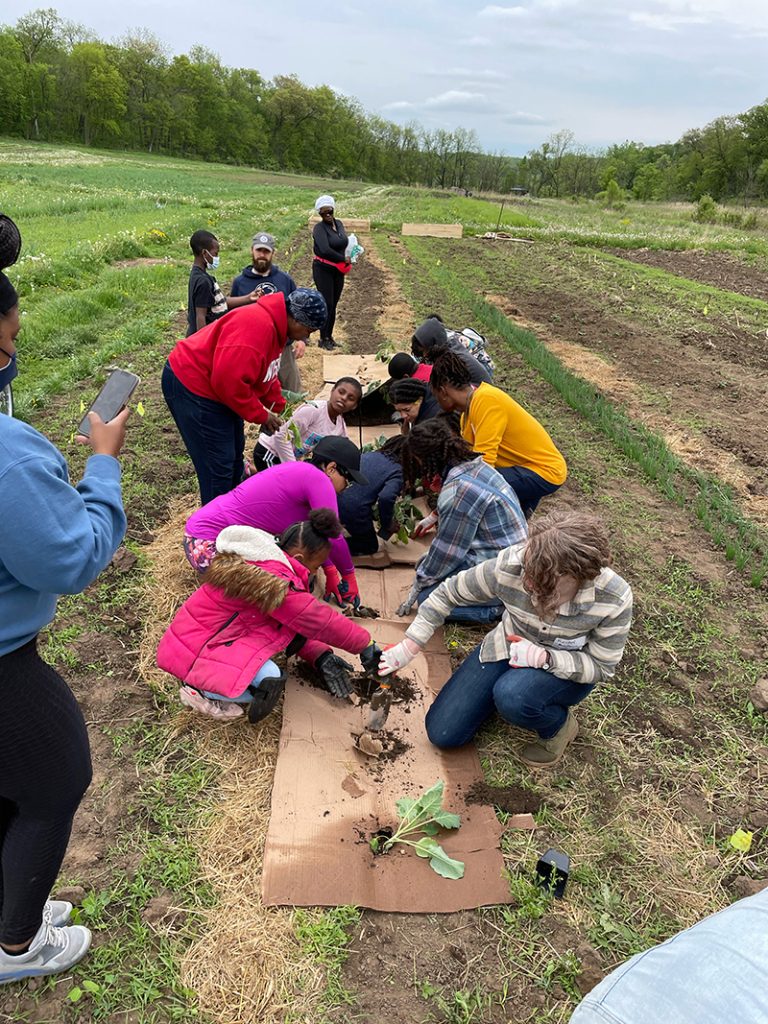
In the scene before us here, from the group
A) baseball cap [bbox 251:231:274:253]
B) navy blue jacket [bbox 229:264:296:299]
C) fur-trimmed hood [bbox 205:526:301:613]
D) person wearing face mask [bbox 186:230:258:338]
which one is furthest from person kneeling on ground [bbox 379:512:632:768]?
baseball cap [bbox 251:231:274:253]

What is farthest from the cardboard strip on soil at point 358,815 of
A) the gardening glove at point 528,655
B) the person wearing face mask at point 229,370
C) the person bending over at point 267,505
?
the person wearing face mask at point 229,370

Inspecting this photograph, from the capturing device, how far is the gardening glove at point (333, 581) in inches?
142

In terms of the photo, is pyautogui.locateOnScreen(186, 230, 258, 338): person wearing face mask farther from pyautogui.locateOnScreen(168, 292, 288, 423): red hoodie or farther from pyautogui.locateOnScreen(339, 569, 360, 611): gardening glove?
pyautogui.locateOnScreen(339, 569, 360, 611): gardening glove

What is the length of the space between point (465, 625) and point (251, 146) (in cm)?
8833

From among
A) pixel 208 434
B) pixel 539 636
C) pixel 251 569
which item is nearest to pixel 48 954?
pixel 251 569

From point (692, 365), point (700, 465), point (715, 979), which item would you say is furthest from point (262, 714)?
point (692, 365)

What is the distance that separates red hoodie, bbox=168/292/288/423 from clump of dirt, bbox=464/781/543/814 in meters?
2.36

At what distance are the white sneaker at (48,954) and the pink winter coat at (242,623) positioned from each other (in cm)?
97

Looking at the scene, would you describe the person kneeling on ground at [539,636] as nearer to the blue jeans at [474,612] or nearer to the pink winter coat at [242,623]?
the pink winter coat at [242,623]

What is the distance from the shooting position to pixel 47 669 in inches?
62.1

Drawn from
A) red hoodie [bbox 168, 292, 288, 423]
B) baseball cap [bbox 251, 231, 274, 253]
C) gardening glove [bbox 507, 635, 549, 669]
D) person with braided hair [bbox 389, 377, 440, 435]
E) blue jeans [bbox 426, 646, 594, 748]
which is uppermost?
baseball cap [bbox 251, 231, 274, 253]

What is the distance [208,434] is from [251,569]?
145 centimetres

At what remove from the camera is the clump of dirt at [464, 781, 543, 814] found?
2.71 meters

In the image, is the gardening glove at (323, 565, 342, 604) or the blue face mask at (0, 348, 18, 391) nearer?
the blue face mask at (0, 348, 18, 391)
